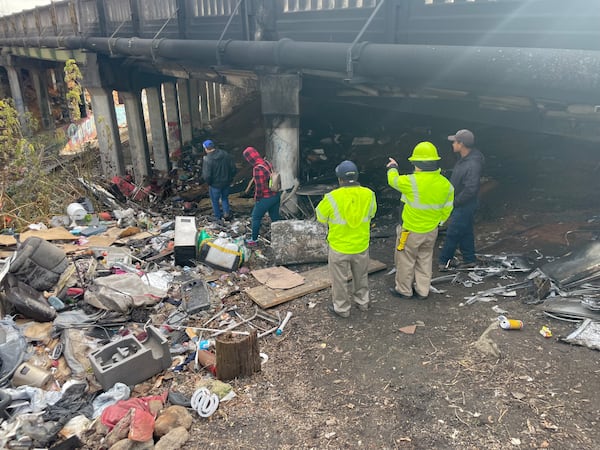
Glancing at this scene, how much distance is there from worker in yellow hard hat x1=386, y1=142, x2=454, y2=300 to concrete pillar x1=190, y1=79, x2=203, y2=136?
17.2 metres

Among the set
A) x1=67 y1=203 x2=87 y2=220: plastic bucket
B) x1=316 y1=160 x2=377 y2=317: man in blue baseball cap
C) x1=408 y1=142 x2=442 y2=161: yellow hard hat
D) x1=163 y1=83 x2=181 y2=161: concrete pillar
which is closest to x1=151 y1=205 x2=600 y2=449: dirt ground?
x1=316 y1=160 x2=377 y2=317: man in blue baseball cap

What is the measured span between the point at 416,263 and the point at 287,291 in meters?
1.65

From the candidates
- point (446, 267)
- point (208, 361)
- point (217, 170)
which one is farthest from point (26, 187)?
point (446, 267)

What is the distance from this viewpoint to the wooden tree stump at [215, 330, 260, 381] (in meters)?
4.02

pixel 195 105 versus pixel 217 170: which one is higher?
pixel 217 170

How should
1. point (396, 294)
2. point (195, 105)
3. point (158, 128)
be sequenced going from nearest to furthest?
point (396, 294) → point (158, 128) → point (195, 105)

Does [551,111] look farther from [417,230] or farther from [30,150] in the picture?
[30,150]

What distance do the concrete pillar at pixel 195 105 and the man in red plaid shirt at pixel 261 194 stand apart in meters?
14.4

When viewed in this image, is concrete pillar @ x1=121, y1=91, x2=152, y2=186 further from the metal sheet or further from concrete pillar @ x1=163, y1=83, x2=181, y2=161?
the metal sheet

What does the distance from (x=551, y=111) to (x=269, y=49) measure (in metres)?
4.44

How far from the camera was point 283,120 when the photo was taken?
8438mm

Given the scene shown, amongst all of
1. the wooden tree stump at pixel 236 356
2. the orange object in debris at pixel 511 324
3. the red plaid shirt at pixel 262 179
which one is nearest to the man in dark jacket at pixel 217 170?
the red plaid shirt at pixel 262 179

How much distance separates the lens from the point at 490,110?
24.1 feet

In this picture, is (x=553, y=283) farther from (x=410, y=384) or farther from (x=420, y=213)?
(x=410, y=384)
